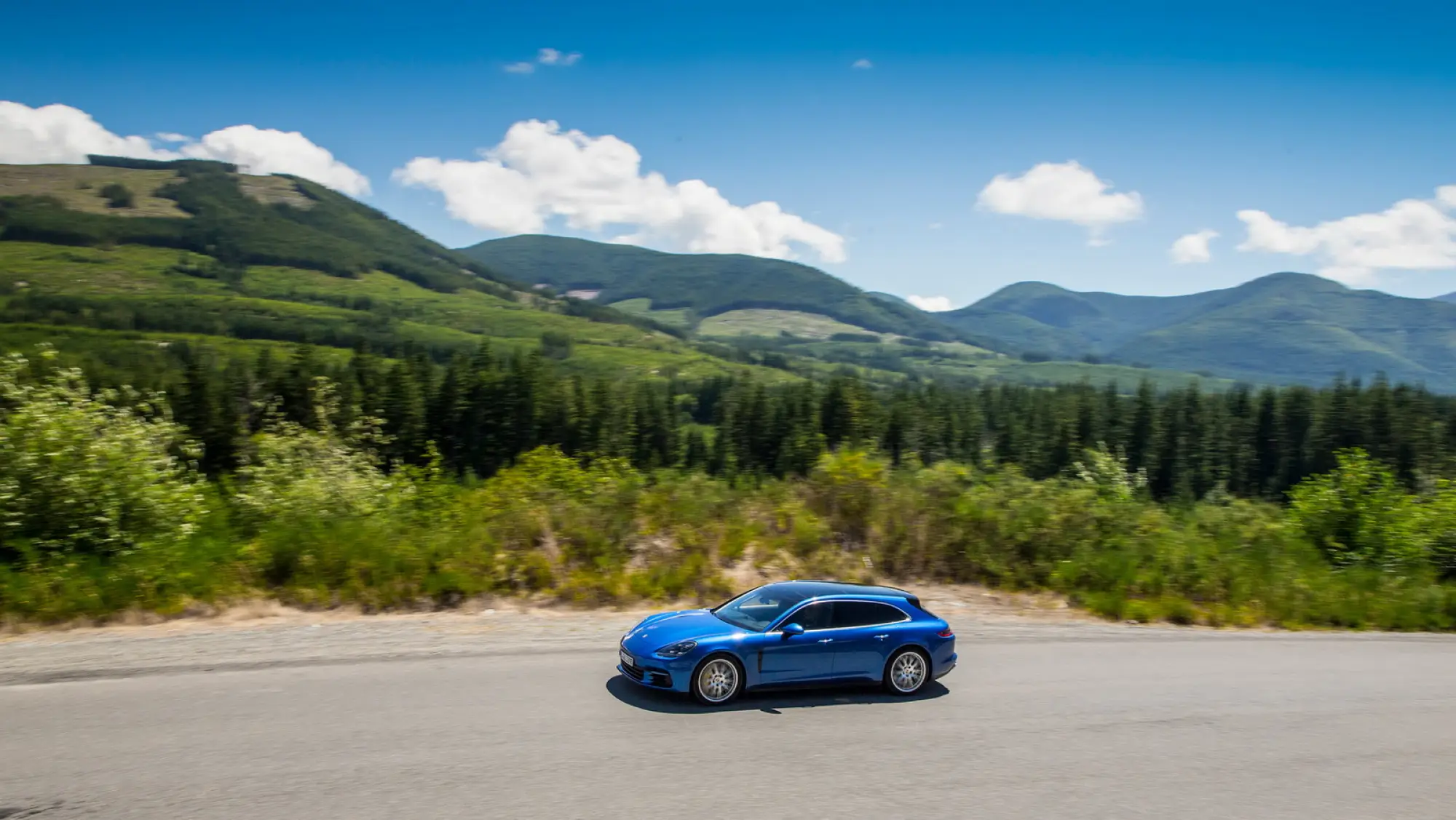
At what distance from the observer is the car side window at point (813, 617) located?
9258 millimetres

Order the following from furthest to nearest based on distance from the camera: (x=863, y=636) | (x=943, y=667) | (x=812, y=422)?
(x=812, y=422) → (x=943, y=667) → (x=863, y=636)

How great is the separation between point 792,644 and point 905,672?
1372 millimetres

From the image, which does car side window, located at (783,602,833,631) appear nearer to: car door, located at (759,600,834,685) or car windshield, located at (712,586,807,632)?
car door, located at (759,600,834,685)

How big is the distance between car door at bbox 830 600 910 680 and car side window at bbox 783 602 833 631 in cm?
8

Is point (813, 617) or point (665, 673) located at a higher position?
point (813, 617)

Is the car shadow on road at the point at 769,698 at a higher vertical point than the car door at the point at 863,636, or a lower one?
lower

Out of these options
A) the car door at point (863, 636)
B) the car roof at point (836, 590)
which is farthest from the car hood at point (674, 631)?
the car door at point (863, 636)

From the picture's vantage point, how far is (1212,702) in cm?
947

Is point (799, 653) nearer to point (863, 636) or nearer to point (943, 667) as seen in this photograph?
point (863, 636)

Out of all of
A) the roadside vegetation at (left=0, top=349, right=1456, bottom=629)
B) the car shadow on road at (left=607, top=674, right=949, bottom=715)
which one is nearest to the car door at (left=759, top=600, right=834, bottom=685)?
the car shadow on road at (left=607, top=674, right=949, bottom=715)

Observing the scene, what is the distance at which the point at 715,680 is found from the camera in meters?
8.72

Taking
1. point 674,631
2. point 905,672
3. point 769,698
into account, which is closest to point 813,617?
point 769,698

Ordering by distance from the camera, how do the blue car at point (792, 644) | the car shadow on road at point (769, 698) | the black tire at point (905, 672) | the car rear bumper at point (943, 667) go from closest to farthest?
the car shadow on road at point (769, 698) < the blue car at point (792, 644) < the black tire at point (905, 672) < the car rear bumper at point (943, 667)

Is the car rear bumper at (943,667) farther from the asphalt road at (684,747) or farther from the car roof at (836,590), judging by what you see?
the car roof at (836,590)
